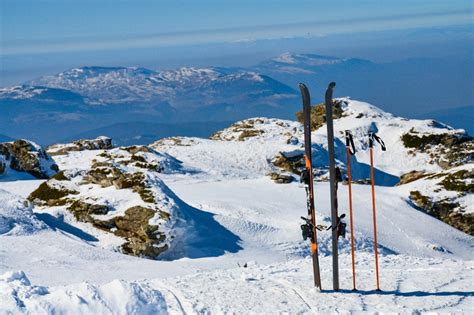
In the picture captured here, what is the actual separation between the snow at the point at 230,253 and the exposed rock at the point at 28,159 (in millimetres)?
3206

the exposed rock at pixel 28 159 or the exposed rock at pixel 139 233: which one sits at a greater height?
the exposed rock at pixel 28 159

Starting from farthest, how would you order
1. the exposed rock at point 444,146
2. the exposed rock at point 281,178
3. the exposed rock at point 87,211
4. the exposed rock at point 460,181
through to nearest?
the exposed rock at point 444,146 < the exposed rock at point 281,178 < the exposed rock at point 460,181 < the exposed rock at point 87,211

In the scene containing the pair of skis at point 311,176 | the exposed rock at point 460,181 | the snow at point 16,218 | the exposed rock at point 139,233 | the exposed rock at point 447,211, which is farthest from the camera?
the exposed rock at point 460,181

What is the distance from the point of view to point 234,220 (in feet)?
110

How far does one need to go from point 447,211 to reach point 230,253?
2247cm

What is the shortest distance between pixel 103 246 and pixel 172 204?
14.5 ft

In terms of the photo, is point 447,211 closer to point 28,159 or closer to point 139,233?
point 139,233

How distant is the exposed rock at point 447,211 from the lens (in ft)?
137

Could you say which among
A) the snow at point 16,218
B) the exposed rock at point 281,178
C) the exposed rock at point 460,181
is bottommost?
the exposed rock at point 460,181

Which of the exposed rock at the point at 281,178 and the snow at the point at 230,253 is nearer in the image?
the snow at the point at 230,253

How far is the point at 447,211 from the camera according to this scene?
1714 inches

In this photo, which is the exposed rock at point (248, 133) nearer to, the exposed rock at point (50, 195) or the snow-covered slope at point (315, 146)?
the snow-covered slope at point (315, 146)

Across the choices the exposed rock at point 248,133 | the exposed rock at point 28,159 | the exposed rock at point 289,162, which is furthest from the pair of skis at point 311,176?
the exposed rock at point 248,133

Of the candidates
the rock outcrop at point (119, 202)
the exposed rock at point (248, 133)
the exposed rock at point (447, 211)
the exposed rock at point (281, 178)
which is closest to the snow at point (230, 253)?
the rock outcrop at point (119, 202)
